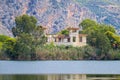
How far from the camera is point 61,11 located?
1980 inches

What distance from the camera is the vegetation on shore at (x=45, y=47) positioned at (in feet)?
110

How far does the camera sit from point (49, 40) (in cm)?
3925

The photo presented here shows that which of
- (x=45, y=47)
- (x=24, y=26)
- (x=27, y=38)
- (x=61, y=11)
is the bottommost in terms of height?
(x=45, y=47)

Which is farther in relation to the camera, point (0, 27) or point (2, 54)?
point (0, 27)

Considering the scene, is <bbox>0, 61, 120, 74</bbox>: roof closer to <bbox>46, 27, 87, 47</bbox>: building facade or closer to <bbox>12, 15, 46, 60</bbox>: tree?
<bbox>12, 15, 46, 60</bbox>: tree

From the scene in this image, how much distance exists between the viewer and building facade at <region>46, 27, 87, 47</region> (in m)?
37.0

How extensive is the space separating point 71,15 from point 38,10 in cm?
323

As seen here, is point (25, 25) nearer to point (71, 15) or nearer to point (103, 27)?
point (103, 27)

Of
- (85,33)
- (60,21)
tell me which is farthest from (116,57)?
(60,21)

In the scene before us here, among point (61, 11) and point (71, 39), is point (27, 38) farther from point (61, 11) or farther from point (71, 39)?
point (61, 11)

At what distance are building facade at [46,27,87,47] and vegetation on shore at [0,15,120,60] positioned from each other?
692 mm

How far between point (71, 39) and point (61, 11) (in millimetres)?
12248

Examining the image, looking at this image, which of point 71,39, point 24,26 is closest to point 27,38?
point 24,26

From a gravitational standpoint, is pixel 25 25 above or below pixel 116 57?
above
